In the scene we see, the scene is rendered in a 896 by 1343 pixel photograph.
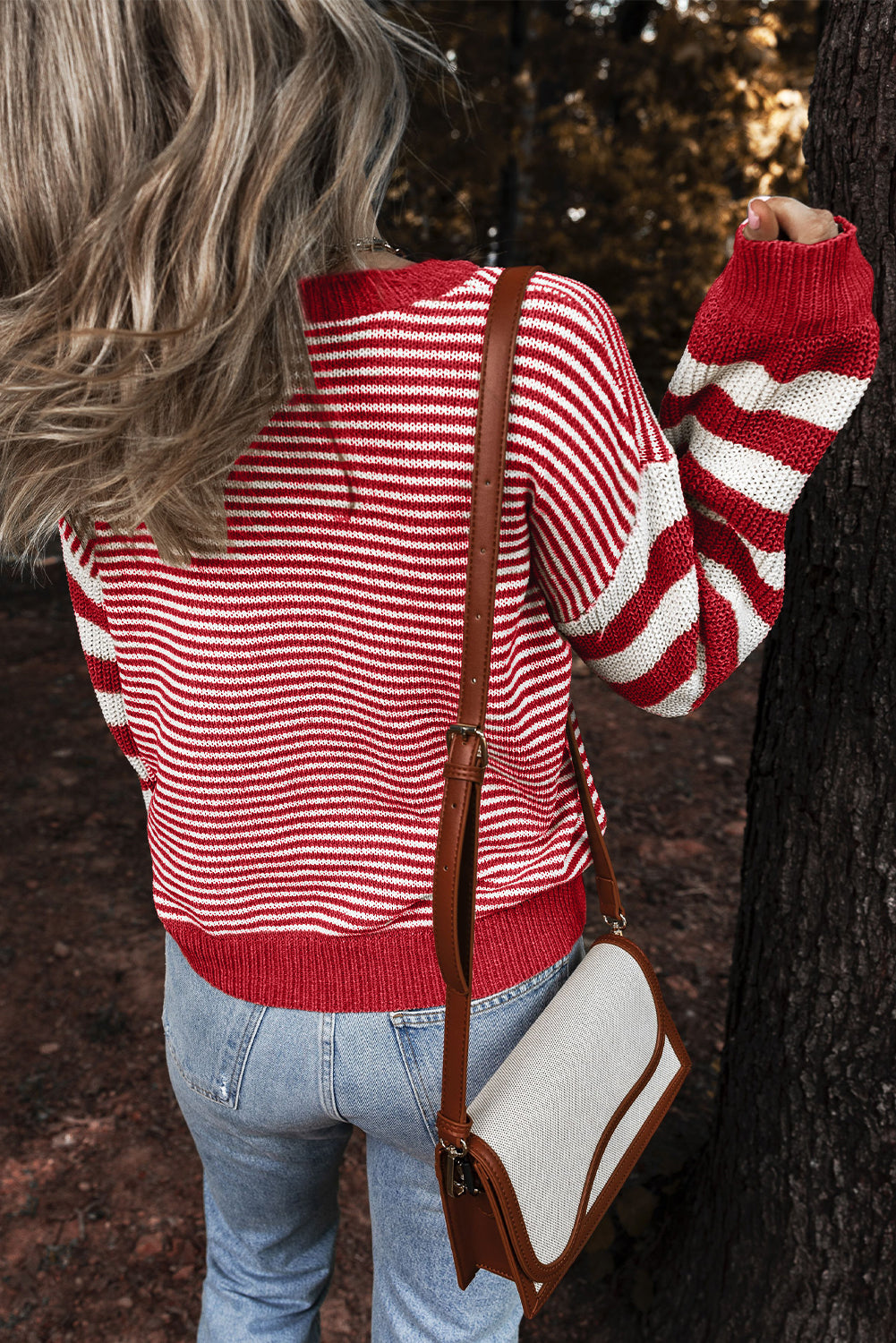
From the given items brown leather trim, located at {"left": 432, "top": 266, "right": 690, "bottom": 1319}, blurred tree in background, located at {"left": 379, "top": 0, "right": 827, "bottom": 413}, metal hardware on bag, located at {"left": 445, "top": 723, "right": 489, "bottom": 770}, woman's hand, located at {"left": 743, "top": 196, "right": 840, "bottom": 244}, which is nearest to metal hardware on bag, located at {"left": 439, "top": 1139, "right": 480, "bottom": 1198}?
brown leather trim, located at {"left": 432, "top": 266, "right": 690, "bottom": 1319}

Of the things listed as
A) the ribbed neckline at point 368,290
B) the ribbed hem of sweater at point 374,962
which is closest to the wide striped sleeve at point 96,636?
the ribbed hem of sweater at point 374,962

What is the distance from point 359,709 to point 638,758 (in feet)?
12.5

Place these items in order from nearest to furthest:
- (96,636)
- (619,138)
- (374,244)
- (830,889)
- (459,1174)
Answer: (374,244) → (459,1174) → (96,636) → (830,889) → (619,138)

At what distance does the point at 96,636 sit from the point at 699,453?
0.75 metres

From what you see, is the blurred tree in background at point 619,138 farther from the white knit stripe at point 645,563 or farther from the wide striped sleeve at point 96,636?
the white knit stripe at point 645,563

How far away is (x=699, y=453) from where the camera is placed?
3.34 ft

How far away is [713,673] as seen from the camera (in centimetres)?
108

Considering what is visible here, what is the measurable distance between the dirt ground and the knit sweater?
4.90ft

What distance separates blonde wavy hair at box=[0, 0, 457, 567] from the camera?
79 cm

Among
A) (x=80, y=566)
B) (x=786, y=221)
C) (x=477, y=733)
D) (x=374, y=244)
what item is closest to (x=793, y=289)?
(x=786, y=221)

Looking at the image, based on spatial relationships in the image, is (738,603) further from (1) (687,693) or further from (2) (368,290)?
(2) (368,290)

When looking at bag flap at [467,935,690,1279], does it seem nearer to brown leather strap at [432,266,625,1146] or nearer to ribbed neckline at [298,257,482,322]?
brown leather strap at [432,266,625,1146]

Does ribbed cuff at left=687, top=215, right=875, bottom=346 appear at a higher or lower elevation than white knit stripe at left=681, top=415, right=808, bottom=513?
higher

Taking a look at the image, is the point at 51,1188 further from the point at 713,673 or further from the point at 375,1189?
the point at 713,673
